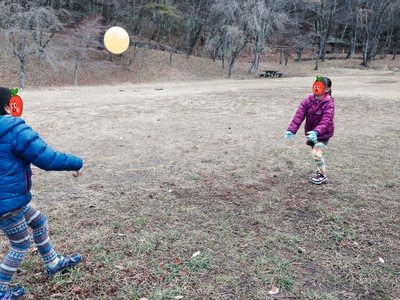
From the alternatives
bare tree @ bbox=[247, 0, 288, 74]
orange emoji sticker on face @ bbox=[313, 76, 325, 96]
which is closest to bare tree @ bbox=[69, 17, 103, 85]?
bare tree @ bbox=[247, 0, 288, 74]

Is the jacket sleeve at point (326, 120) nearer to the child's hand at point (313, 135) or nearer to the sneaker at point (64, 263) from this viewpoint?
the child's hand at point (313, 135)

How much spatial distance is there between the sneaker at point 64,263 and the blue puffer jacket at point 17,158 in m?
0.60

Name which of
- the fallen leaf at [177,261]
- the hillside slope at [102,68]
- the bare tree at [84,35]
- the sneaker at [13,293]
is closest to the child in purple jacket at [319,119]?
the fallen leaf at [177,261]

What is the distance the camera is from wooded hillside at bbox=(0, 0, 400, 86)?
20.9 m

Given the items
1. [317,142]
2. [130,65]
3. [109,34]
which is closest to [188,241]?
[317,142]

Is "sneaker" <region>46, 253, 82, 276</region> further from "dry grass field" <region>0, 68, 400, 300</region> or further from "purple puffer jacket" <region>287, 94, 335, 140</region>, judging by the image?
"purple puffer jacket" <region>287, 94, 335, 140</region>

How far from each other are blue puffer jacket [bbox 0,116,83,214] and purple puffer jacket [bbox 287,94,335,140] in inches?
127

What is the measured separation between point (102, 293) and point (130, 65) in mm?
27125

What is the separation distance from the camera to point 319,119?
4238mm

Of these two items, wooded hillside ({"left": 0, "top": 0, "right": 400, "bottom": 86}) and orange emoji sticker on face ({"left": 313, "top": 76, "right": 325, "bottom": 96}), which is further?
wooded hillside ({"left": 0, "top": 0, "right": 400, "bottom": 86})

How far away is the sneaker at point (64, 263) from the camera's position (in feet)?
7.68

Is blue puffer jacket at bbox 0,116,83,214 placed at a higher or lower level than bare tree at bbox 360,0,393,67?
lower

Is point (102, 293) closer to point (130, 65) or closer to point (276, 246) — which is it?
point (276, 246)

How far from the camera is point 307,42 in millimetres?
39188
